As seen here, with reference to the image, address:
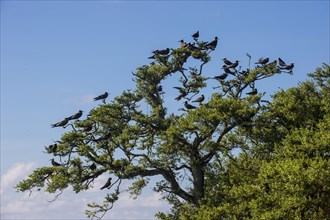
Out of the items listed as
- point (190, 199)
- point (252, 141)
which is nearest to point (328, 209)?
point (252, 141)

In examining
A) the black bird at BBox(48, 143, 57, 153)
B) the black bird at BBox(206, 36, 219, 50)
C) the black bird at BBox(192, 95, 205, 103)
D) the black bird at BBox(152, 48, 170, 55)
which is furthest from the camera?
the black bird at BBox(152, 48, 170, 55)

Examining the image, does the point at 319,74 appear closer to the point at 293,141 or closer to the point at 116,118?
the point at 293,141

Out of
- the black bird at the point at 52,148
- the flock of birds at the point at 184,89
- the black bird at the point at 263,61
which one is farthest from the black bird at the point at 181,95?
the black bird at the point at 52,148

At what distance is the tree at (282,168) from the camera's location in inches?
912

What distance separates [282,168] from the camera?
2409 cm

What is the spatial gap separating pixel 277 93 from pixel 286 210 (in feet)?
39.2

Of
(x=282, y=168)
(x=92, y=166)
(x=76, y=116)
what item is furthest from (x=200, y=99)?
(x=282, y=168)

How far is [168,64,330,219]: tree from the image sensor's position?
76.0ft

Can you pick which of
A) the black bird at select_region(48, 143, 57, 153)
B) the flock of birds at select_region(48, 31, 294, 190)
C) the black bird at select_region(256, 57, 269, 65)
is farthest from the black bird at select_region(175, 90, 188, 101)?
the black bird at select_region(48, 143, 57, 153)

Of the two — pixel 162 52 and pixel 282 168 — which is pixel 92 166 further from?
pixel 282 168

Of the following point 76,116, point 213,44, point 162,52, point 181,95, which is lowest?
point 76,116

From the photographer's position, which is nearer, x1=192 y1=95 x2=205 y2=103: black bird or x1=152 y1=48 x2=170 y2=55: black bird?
x1=192 y1=95 x2=205 y2=103: black bird

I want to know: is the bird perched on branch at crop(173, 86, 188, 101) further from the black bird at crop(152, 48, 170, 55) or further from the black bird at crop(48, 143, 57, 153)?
the black bird at crop(48, 143, 57, 153)

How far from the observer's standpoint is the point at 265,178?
2508 cm
